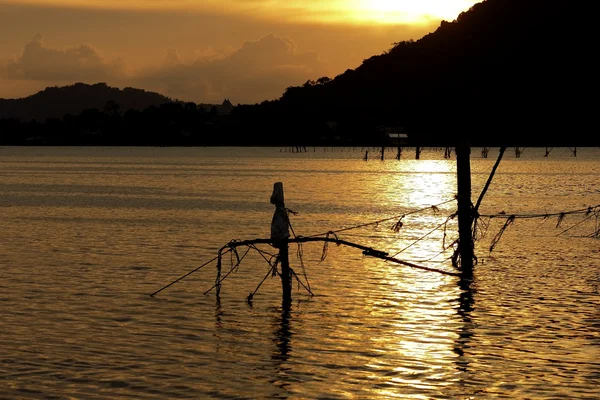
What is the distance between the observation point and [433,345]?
19953 mm

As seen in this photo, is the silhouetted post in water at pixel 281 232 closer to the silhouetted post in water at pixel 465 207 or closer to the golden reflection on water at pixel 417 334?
the golden reflection on water at pixel 417 334

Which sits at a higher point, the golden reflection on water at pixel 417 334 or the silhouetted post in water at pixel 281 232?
the silhouetted post in water at pixel 281 232

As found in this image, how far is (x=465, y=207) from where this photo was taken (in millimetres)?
29188

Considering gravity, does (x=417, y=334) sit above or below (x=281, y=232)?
below

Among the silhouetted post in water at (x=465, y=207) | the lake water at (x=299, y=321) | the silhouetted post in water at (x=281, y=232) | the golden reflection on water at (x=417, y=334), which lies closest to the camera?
the lake water at (x=299, y=321)

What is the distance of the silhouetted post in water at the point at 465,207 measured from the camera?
28672 millimetres

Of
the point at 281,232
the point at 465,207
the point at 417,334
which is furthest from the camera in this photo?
the point at 465,207

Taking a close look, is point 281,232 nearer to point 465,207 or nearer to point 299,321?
point 299,321

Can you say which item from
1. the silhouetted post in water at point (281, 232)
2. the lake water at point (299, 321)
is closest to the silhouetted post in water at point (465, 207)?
the lake water at point (299, 321)

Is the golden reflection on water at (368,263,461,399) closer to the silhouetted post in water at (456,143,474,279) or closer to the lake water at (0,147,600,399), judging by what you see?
the lake water at (0,147,600,399)

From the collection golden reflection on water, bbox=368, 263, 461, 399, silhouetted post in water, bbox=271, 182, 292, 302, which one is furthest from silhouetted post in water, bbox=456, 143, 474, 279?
silhouetted post in water, bbox=271, 182, 292, 302

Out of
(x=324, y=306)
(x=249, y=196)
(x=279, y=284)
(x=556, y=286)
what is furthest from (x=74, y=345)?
(x=249, y=196)

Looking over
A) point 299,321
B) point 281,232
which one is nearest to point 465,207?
point 281,232

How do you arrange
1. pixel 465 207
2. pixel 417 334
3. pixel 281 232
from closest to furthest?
pixel 417 334, pixel 281 232, pixel 465 207
